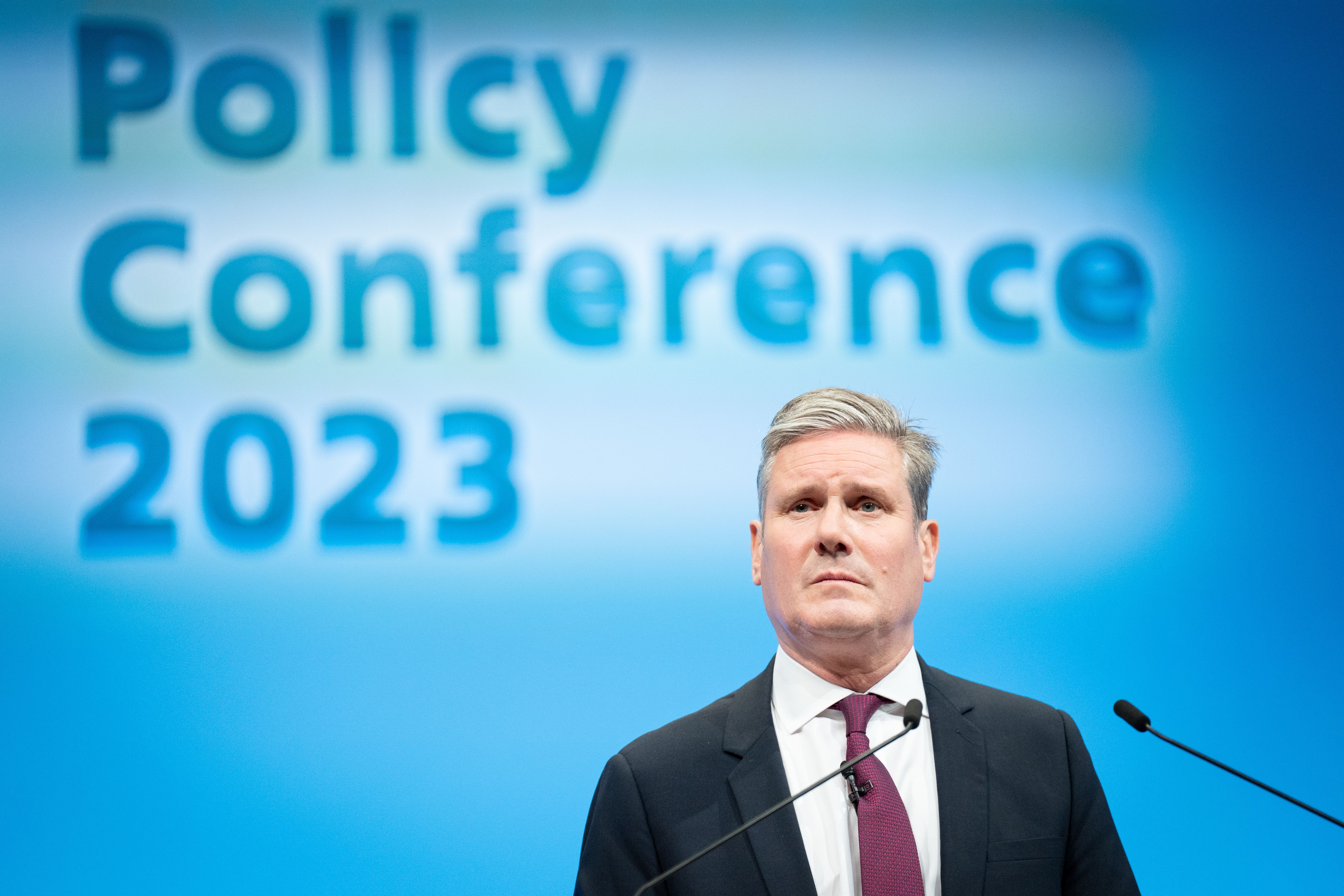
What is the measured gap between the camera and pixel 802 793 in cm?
157

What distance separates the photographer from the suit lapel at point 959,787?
179cm

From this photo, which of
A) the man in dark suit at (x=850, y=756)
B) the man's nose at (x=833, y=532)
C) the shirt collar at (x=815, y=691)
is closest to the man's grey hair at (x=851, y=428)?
the man in dark suit at (x=850, y=756)

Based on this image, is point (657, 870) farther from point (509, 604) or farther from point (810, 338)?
point (810, 338)

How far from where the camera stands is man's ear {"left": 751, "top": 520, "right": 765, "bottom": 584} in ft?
6.82

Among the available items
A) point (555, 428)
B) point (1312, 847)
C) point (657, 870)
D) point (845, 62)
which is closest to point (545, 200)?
point (555, 428)

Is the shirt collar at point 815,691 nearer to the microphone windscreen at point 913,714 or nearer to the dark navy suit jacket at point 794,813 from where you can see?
the dark navy suit jacket at point 794,813

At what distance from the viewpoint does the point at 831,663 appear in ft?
6.45

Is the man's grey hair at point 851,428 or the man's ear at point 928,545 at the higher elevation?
the man's grey hair at point 851,428

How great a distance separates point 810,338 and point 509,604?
3.42 ft

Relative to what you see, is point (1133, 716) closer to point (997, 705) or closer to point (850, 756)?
point (997, 705)

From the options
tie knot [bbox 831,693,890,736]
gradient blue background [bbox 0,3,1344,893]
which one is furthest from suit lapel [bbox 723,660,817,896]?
gradient blue background [bbox 0,3,1344,893]

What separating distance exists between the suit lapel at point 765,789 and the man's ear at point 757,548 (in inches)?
6.2

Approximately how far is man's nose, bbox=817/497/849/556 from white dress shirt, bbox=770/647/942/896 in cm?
20

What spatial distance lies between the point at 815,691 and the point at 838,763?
0.12 m
